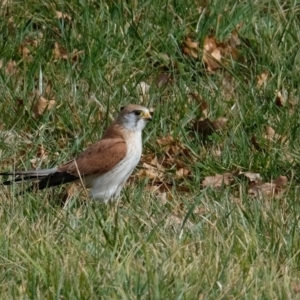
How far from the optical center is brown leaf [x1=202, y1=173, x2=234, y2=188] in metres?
6.75

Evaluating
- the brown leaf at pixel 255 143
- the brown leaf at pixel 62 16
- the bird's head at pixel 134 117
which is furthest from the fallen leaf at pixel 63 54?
the brown leaf at pixel 255 143

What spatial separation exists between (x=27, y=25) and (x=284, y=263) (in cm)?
378

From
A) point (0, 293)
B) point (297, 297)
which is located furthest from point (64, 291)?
point (297, 297)

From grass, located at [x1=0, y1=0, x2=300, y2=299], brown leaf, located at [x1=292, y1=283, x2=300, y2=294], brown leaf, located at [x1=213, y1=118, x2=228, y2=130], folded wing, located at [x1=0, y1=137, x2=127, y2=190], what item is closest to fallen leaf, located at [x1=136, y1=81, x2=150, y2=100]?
grass, located at [x1=0, y1=0, x2=300, y2=299]

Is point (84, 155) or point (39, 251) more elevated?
point (39, 251)

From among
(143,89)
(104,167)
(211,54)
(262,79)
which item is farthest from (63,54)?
(104,167)

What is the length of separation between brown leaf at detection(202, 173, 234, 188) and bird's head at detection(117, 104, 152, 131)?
1.68ft

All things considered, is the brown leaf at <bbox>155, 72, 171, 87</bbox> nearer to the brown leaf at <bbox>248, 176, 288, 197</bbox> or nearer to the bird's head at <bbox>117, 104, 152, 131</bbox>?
the bird's head at <bbox>117, 104, 152, 131</bbox>

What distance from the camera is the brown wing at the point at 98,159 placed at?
6.61 metres

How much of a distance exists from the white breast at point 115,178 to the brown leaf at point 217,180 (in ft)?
1.42

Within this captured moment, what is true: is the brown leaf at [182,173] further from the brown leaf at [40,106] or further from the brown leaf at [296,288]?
the brown leaf at [296,288]

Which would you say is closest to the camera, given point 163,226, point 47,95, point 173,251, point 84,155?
point 173,251

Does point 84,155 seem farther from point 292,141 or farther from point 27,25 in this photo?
point 27,25

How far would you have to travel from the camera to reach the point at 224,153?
7035 millimetres
